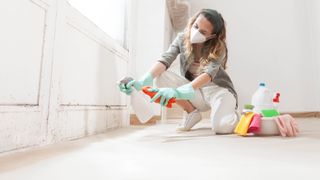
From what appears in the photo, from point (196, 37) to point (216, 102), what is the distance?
0.33 metres

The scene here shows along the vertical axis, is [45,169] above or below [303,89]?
below

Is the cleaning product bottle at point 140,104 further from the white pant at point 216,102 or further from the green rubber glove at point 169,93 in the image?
the white pant at point 216,102

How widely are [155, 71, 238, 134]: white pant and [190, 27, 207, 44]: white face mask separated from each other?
0.88ft

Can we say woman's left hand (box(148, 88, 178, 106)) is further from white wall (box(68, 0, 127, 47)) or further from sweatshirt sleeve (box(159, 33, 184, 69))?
white wall (box(68, 0, 127, 47))

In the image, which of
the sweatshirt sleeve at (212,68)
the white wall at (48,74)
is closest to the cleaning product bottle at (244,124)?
the sweatshirt sleeve at (212,68)

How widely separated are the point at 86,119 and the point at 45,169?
562 millimetres

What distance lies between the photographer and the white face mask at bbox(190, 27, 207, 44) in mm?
1177

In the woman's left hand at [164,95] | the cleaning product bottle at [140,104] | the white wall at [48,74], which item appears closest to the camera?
the white wall at [48,74]

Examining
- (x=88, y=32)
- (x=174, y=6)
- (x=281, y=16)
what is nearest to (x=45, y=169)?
(x=88, y=32)

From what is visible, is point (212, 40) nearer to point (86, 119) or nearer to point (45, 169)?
point (86, 119)

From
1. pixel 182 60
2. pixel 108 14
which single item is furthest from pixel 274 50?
pixel 108 14

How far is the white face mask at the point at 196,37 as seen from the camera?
46.3 inches

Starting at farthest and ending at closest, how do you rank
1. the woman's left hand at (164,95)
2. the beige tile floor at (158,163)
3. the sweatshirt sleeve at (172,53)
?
the sweatshirt sleeve at (172,53) < the woman's left hand at (164,95) < the beige tile floor at (158,163)

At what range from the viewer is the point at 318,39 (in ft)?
8.36
